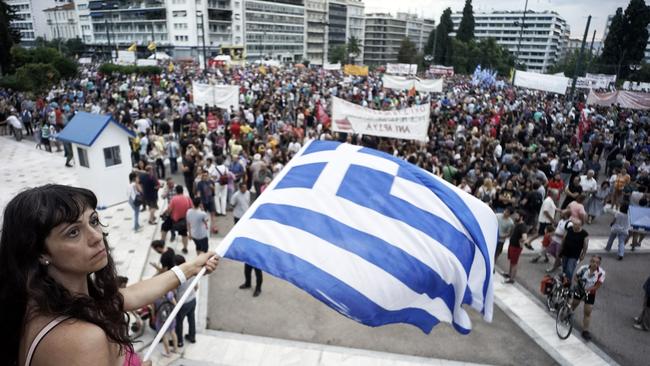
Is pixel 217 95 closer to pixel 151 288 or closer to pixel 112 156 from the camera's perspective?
pixel 112 156

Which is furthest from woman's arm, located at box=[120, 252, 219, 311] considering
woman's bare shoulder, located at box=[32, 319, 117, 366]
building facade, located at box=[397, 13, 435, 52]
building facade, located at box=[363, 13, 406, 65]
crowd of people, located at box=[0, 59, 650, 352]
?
building facade, located at box=[397, 13, 435, 52]

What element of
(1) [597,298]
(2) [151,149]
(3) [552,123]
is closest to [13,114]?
(2) [151,149]

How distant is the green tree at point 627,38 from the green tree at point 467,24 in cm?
2228

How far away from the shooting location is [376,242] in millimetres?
3145

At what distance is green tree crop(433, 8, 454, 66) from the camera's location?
77.3m

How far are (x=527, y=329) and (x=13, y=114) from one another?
24.2 metres

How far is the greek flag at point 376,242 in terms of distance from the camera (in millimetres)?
2951

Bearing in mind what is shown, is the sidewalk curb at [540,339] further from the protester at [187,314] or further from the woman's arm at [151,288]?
the woman's arm at [151,288]

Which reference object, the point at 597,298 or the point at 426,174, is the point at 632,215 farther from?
the point at 426,174

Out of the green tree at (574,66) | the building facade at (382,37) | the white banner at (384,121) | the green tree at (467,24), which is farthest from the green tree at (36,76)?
the building facade at (382,37)

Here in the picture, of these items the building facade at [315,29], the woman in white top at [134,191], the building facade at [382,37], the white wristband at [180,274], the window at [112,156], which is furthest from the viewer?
the building facade at [382,37]

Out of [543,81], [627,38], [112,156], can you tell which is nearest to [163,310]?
[112,156]

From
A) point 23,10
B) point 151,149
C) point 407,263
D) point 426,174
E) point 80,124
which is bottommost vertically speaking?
point 151,149

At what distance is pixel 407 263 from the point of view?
3.08m
